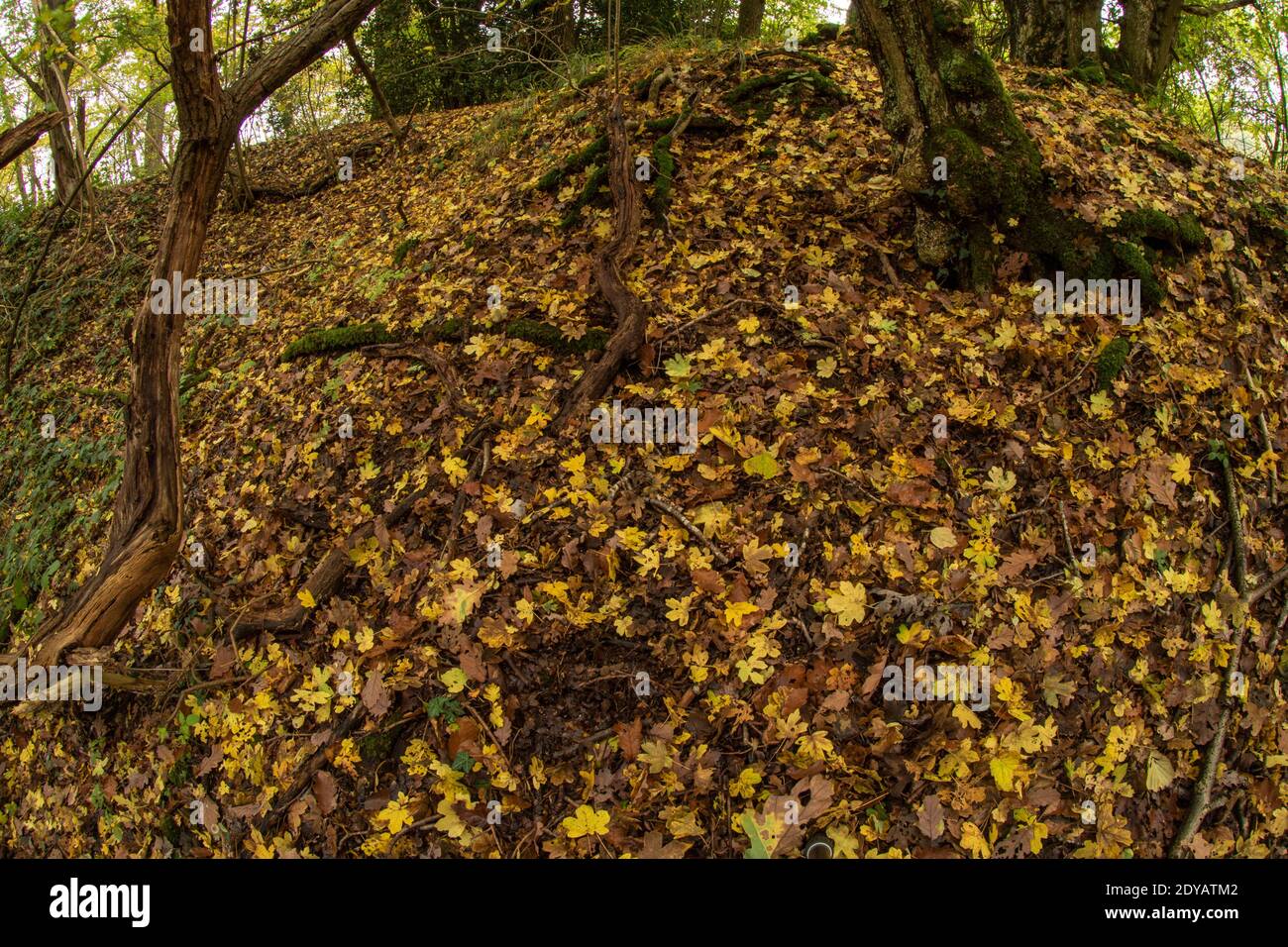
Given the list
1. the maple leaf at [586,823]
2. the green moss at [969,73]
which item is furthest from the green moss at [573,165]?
the maple leaf at [586,823]

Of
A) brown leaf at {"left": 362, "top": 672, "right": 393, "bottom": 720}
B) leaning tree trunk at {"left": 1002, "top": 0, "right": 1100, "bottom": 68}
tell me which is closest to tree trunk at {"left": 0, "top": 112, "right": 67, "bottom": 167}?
brown leaf at {"left": 362, "top": 672, "right": 393, "bottom": 720}

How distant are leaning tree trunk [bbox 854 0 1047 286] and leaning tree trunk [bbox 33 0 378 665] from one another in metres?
3.99

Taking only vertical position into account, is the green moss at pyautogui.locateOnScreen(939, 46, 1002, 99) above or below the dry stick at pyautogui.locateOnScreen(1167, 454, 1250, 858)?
above

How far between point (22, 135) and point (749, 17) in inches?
325

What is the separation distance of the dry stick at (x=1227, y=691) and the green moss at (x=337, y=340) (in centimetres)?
525

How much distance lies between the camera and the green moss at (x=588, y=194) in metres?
5.44

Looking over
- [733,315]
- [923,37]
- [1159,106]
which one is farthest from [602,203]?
[1159,106]

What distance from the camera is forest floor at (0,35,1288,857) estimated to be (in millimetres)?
2951

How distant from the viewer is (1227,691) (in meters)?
3.19

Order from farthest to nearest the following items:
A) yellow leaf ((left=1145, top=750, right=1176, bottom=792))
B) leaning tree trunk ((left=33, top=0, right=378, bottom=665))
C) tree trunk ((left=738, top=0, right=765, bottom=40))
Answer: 1. tree trunk ((left=738, top=0, right=765, bottom=40))
2. leaning tree trunk ((left=33, top=0, right=378, bottom=665))
3. yellow leaf ((left=1145, top=750, right=1176, bottom=792))

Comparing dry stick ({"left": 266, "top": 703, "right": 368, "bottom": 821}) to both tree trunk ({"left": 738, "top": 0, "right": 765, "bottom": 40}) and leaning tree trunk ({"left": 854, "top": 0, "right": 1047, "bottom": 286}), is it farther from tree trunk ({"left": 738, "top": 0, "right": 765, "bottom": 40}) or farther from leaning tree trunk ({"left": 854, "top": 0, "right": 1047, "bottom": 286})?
tree trunk ({"left": 738, "top": 0, "right": 765, "bottom": 40})

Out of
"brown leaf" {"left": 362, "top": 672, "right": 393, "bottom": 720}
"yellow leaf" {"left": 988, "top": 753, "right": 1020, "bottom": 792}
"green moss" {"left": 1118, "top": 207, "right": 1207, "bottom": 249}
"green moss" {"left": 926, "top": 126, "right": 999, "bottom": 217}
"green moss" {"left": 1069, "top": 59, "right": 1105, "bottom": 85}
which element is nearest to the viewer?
"yellow leaf" {"left": 988, "top": 753, "right": 1020, "bottom": 792}

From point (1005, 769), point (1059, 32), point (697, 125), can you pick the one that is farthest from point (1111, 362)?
point (1059, 32)

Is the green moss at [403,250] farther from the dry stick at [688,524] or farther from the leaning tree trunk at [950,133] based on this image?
the leaning tree trunk at [950,133]
